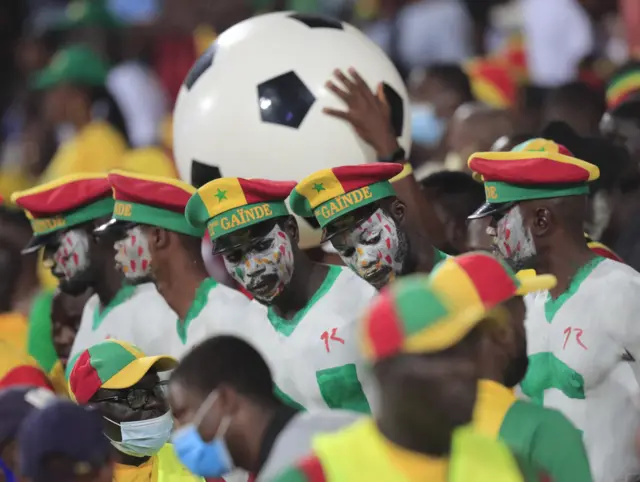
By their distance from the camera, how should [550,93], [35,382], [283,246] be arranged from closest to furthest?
[283,246]
[35,382]
[550,93]

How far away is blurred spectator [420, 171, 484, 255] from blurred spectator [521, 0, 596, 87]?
3.53 metres

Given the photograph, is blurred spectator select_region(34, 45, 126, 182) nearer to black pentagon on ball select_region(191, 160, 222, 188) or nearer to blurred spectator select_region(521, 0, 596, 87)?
blurred spectator select_region(521, 0, 596, 87)

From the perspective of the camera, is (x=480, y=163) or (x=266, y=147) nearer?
(x=480, y=163)

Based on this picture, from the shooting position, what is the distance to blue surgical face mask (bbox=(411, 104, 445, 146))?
7.64 metres

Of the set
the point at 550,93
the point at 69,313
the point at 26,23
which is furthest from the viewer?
the point at 26,23

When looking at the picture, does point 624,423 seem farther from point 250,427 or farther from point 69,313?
point 69,313

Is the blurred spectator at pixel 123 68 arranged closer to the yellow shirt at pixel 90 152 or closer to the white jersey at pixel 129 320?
the yellow shirt at pixel 90 152

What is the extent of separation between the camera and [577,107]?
7.02m

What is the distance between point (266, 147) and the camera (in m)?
4.92

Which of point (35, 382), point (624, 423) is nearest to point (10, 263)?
point (35, 382)

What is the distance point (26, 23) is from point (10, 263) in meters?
6.38

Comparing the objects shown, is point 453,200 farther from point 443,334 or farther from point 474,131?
point 443,334

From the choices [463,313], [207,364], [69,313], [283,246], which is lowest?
[69,313]

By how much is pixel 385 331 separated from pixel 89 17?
29.3ft
